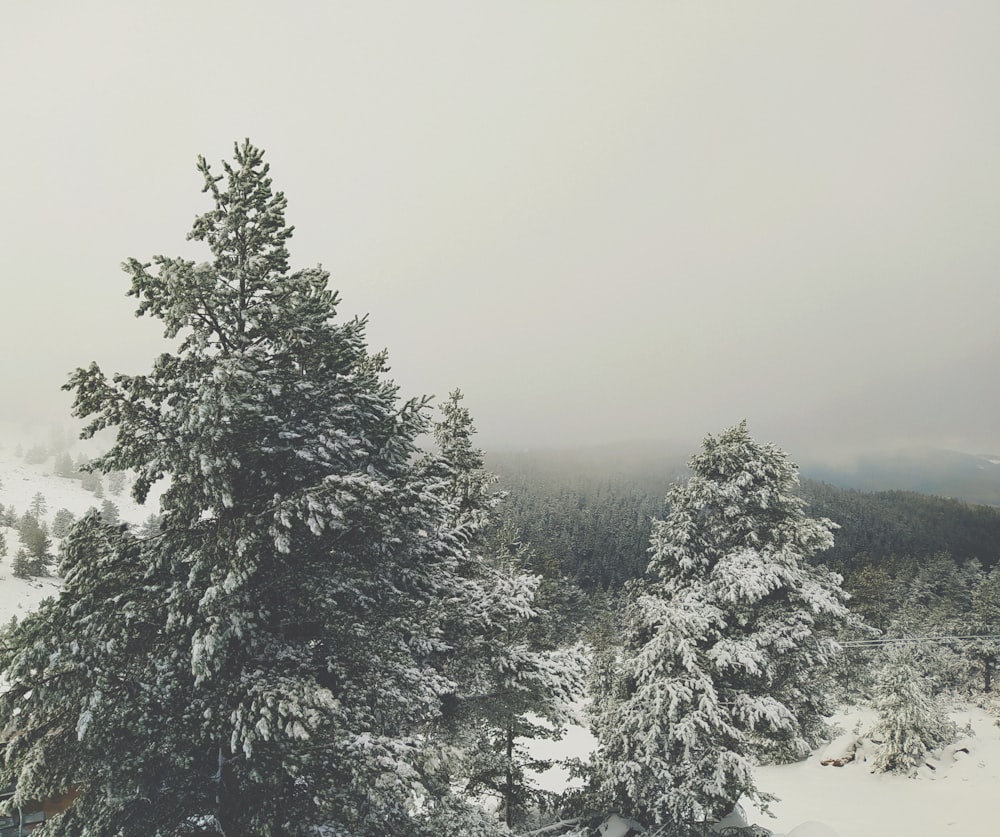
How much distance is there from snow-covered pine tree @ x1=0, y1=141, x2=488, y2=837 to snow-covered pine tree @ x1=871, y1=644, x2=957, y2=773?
102 feet

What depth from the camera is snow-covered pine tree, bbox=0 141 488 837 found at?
18.2ft

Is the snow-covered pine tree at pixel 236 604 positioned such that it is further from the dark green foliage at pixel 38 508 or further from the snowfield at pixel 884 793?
the dark green foliage at pixel 38 508

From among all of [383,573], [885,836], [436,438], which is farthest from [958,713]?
[383,573]

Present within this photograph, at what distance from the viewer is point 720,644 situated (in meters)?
12.6

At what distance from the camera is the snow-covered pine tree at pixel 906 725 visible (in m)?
25.8

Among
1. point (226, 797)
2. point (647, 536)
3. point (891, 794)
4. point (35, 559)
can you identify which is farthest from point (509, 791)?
point (647, 536)

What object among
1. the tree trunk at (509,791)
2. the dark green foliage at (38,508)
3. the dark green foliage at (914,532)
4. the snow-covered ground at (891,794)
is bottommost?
the dark green foliage at (914,532)

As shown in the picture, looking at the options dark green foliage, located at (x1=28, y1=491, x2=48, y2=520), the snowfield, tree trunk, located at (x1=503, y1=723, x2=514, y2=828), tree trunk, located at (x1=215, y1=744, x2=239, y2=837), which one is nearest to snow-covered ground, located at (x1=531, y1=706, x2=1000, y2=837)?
the snowfield

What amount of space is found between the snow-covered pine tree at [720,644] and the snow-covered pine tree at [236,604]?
7904mm

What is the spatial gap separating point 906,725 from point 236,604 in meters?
33.9

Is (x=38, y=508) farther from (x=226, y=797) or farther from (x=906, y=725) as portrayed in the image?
(x=906, y=725)

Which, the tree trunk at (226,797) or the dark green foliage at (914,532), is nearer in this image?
the tree trunk at (226,797)

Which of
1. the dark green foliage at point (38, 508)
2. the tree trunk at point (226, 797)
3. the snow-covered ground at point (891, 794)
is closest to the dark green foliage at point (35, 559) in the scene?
the dark green foliage at point (38, 508)

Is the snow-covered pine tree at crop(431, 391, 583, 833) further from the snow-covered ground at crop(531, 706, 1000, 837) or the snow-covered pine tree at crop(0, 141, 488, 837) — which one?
the snow-covered ground at crop(531, 706, 1000, 837)
